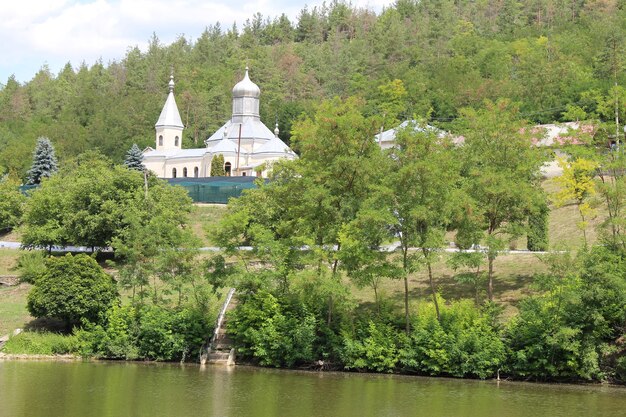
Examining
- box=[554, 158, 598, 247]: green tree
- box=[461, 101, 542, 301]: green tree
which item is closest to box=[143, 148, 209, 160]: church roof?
box=[554, 158, 598, 247]: green tree

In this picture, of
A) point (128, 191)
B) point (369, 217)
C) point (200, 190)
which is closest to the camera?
point (369, 217)

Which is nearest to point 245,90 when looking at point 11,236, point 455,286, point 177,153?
point 177,153

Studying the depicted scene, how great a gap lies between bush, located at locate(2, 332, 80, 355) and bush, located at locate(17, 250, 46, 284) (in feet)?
22.7

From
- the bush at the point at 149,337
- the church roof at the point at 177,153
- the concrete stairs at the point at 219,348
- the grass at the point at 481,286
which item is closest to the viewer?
the concrete stairs at the point at 219,348

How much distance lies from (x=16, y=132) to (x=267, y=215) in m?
83.4

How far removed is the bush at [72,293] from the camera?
33.0 m

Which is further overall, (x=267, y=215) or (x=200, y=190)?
(x=200, y=190)

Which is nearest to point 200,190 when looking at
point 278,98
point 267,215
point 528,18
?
point 267,215

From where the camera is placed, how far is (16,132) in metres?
115

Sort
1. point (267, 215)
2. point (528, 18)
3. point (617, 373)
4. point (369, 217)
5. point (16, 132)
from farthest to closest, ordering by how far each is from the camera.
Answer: point (528, 18), point (16, 132), point (267, 215), point (369, 217), point (617, 373)

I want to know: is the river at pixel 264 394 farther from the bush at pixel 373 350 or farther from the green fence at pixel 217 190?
the green fence at pixel 217 190

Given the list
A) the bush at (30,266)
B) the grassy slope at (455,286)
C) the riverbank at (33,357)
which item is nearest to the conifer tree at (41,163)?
the bush at (30,266)

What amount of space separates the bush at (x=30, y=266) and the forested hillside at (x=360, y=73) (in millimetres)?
29412

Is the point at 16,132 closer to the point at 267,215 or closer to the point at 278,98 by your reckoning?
the point at 278,98
